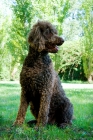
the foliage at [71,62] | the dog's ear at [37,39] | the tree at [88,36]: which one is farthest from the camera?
the tree at [88,36]

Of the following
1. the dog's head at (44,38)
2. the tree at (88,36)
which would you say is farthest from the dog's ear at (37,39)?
the tree at (88,36)

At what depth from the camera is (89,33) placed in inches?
1136

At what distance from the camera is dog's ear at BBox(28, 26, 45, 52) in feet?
14.7

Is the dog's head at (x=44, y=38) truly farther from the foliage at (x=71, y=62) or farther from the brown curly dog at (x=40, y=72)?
the foliage at (x=71, y=62)

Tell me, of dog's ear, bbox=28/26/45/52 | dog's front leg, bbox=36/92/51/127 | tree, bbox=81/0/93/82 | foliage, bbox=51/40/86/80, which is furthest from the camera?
tree, bbox=81/0/93/82

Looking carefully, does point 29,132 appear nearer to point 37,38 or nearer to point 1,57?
point 37,38

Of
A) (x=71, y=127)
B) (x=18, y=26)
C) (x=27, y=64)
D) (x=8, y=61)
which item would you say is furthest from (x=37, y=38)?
(x=8, y=61)

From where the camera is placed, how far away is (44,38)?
14.9ft

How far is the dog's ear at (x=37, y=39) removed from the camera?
449 centimetres

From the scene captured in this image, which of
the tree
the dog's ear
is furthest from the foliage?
the dog's ear

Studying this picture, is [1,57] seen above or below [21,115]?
above

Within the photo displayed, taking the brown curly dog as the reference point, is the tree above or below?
above

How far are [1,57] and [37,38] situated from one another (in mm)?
26874

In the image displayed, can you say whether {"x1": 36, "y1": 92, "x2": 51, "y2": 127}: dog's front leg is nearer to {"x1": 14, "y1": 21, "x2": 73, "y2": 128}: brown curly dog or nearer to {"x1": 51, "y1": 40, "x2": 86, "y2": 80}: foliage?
{"x1": 14, "y1": 21, "x2": 73, "y2": 128}: brown curly dog
